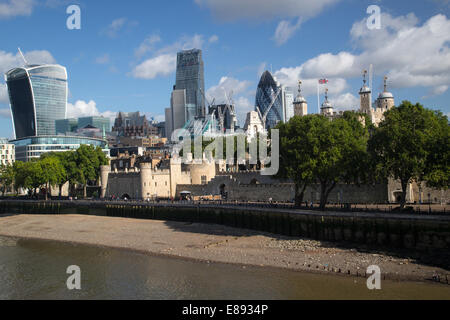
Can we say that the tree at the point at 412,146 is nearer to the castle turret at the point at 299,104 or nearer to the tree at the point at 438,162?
the tree at the point at 438,162

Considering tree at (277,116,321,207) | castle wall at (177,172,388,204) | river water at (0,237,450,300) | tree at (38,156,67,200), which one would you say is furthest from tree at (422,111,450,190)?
tree at (38,156,67,200)

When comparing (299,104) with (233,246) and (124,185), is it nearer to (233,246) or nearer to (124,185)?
(124,185)

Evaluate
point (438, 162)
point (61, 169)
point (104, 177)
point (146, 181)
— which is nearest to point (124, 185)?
point (104, 177)

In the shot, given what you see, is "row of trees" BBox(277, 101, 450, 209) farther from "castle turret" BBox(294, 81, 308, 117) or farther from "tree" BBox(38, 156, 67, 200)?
"castle turret" BBox(294, 81, 308, 117)

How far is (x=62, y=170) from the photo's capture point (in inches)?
3605

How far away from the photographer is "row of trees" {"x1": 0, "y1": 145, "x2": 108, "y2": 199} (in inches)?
3479

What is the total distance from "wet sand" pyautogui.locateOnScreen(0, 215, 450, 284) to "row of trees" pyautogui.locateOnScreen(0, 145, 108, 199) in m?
17.9

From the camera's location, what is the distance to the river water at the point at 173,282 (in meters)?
30.6

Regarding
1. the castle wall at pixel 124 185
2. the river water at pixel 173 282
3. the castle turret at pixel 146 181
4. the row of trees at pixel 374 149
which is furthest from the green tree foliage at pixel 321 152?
the castle wall at pixel 124 185

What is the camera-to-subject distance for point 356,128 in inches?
2260

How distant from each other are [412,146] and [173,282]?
24978 millimetres
